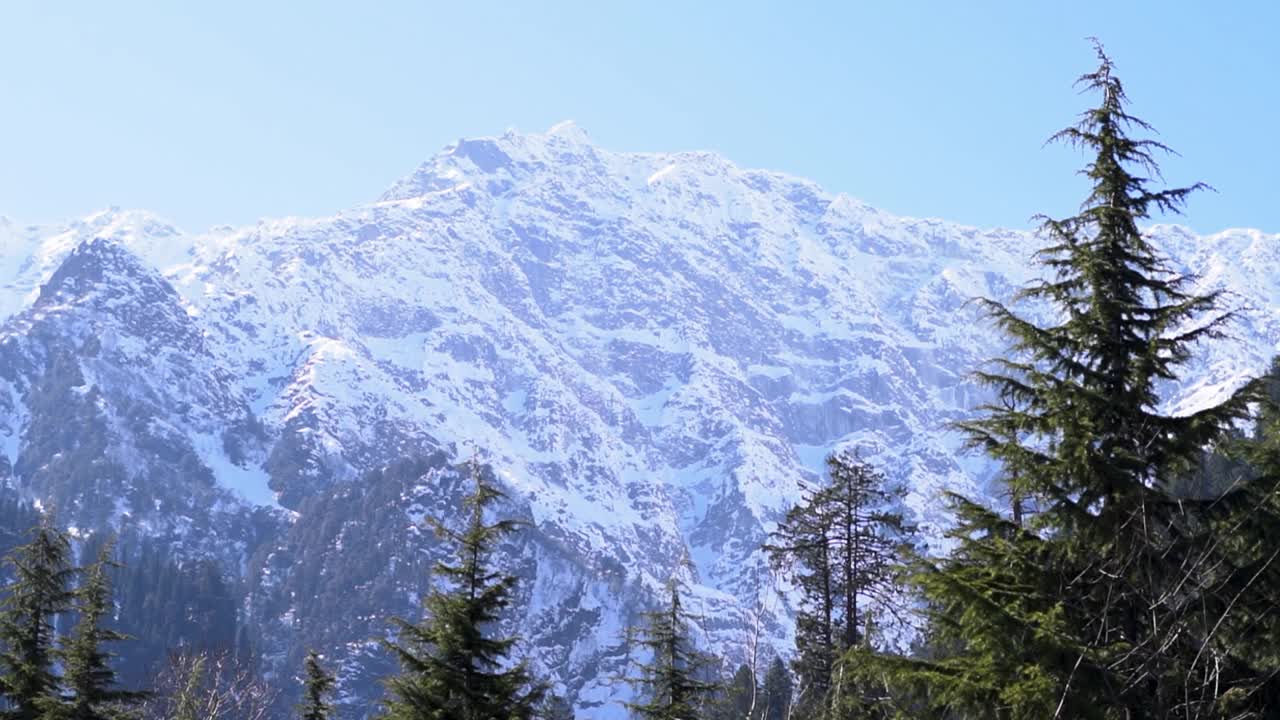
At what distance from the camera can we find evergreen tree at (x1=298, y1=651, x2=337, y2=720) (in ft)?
103

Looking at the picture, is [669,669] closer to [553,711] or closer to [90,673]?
[90,673]

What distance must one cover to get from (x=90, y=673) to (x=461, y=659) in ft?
26.8

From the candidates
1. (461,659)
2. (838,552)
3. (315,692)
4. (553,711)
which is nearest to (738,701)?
(553,711)

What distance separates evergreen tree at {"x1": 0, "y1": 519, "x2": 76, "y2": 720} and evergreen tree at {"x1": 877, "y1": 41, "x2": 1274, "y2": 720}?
16324mm

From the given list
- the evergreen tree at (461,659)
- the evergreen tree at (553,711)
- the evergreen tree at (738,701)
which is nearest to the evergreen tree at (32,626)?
the evergreen tree at (461,659)

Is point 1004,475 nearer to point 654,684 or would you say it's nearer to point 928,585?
point 928,585

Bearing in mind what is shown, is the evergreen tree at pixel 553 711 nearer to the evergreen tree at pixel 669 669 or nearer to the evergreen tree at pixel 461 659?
the evergreen tree at pixel 461 659

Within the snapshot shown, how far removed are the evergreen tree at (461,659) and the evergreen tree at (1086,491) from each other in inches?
317

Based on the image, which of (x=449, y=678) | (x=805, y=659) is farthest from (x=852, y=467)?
(x=449, y=678)

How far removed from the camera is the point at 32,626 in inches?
899

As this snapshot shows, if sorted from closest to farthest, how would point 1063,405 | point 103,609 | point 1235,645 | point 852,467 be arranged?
point 1235,645, point 1063,405, point 103,609, point 852,467

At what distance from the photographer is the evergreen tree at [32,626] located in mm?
22125

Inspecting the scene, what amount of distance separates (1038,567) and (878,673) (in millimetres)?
1739

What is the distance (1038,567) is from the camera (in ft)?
38.2
